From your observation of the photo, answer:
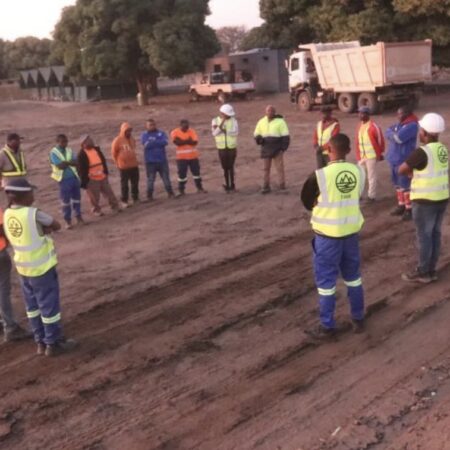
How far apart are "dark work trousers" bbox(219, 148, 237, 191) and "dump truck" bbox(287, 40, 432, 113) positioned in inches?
509

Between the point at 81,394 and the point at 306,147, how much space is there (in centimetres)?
1396

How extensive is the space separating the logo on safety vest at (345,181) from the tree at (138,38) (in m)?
31.0

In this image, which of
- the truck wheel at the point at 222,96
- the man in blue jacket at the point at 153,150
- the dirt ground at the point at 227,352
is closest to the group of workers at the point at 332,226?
the dirt ground at the point at 227,352

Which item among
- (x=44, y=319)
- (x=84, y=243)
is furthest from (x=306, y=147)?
(x=44, y=319)

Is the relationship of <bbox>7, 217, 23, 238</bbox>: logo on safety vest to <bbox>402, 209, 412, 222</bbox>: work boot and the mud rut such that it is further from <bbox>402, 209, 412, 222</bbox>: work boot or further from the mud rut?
<bbox>402, 209, 412, 222</bbox>: work boot

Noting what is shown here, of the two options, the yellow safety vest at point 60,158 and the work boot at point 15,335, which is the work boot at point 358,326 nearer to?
the work boot at point 15,335

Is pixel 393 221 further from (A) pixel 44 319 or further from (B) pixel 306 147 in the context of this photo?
(B) pixel 306 147

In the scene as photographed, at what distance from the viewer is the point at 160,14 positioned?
37125mm

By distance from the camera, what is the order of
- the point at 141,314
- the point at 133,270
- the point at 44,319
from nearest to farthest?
1. the point at 44,319
2. the point at 141,314
3. the point at 133,270

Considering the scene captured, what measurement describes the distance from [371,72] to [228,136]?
13.4 meters

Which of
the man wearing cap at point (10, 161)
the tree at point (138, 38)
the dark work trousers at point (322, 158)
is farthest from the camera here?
the tree at point (138, 38)

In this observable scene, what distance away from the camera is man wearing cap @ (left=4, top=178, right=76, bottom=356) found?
566 cm

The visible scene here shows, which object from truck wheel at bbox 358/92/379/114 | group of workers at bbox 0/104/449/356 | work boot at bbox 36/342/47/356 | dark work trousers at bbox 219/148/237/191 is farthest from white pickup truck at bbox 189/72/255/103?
work boot at bbox 36/342/47/356

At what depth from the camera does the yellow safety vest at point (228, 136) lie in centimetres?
1204
